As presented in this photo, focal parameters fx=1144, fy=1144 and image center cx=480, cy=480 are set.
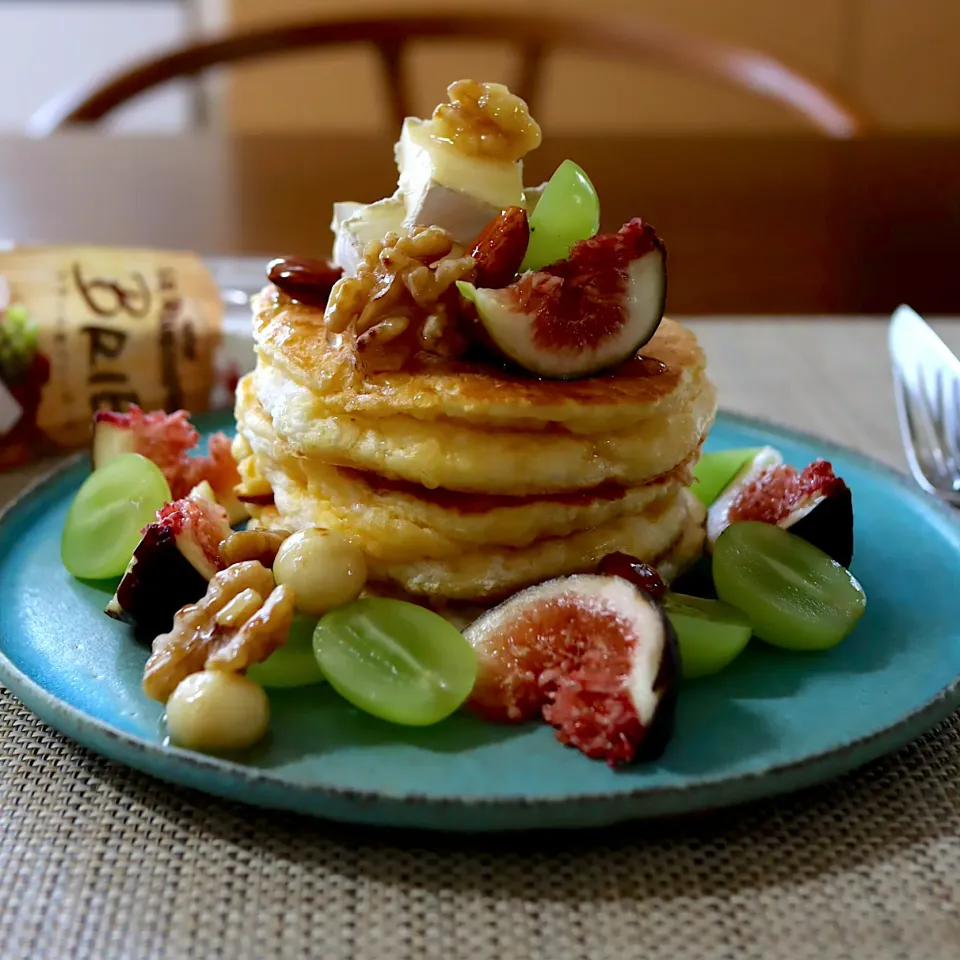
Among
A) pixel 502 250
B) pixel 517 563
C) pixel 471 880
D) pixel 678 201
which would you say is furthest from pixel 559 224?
pixel 678 201

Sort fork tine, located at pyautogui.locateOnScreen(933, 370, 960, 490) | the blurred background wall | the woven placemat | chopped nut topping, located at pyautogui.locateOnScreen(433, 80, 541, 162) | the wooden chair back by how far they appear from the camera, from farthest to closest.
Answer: the blurred background wall
the wooden chair back
fork tine, located at pyautogui.locateOnScreen(933, 370, 960, 490)
chopped nut topping, located at pyautogui.locateOnScreen(433, 80, 541, 162)
the woven placemat

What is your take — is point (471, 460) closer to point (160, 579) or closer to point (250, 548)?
point (250, 548)

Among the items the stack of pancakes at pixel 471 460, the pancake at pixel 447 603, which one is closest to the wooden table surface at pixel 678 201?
the stack of pancakes at pixel 471 460

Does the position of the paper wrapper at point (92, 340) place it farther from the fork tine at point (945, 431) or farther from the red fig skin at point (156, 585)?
the fork tine at point (945, 431)

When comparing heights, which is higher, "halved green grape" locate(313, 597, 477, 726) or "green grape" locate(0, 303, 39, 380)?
"halved green grape" locate(313, 597, 477, 726)

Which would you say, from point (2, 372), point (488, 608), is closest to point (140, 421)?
point (2, 372)

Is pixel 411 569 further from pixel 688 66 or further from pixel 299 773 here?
pixel 688 66

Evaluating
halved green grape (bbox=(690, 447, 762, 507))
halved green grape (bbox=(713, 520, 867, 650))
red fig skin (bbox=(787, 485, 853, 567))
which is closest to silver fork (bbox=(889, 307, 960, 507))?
halved green grape (bbox=(690, 447, 762, 507))

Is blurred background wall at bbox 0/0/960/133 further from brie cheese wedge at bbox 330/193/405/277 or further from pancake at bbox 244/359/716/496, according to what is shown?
pancake at bbox 244/359/716/496
